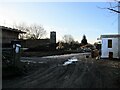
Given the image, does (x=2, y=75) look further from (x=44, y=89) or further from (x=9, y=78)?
(x=44, y=89)

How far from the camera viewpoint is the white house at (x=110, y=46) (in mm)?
42156

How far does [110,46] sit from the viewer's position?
1679 inches

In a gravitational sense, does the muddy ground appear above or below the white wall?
below

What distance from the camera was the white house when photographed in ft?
Answer: 138

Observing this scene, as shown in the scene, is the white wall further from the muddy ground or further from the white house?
the muddy ground

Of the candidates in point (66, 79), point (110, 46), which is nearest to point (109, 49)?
point (110, 46)

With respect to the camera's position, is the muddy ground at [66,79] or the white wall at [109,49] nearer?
the muddy ground at [66,79]

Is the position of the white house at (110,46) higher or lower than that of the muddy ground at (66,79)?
higher

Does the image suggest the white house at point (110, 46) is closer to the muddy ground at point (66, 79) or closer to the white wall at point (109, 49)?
the white wall at point (109, 49)

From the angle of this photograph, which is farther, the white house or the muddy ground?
the white house

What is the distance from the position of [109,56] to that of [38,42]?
35779mm

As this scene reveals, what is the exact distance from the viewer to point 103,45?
141 feet

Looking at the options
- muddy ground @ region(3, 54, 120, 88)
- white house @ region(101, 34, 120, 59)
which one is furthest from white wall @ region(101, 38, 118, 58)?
muddy ground @ region(3, 54, 120, 88)


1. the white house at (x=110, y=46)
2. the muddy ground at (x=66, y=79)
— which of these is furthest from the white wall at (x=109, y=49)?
the muddy ground at (x=66, y=79)
